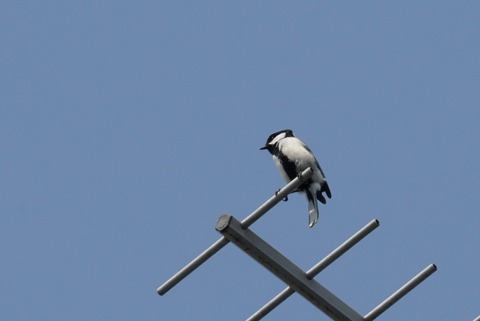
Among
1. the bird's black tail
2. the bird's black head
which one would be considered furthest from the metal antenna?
the bird's black head

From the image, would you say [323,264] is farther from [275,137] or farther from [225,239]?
[275,137]

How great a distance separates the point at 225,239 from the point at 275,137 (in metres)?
4.94

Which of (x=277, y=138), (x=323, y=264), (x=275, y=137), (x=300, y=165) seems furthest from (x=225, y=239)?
(x=275, y=137)

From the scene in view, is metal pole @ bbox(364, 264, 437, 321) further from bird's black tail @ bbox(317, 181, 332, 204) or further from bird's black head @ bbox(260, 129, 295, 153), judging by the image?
bird's black head @ bbox(260, 129, 295, 153)

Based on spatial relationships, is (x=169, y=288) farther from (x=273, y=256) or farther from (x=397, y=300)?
(x=397, y=300)

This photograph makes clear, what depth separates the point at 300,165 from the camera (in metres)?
10.6

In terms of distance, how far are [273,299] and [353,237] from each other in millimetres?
695

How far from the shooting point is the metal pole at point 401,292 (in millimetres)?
7012

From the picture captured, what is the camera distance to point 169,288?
23.5ft

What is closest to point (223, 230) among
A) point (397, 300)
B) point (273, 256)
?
point (273, 256)

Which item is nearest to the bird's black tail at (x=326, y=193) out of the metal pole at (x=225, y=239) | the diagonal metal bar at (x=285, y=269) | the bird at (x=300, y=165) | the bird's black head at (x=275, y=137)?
the bird at (x=300, y=165)

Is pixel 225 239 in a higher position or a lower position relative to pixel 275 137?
lower

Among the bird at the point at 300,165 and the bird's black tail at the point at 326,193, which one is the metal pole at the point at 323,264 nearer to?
the bird at the point at 300,165

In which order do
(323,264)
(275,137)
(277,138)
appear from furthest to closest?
(275,137) → (277,138) → (323,264)
